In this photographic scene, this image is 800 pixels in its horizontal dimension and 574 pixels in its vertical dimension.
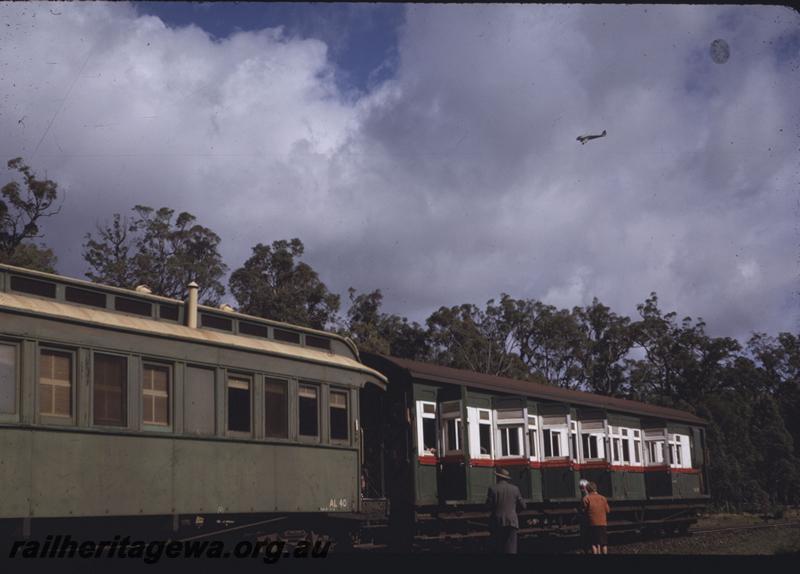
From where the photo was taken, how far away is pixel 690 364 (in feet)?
193

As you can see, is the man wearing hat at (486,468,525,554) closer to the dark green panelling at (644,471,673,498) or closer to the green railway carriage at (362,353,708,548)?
the green railway carriage at (362,353,708,548)

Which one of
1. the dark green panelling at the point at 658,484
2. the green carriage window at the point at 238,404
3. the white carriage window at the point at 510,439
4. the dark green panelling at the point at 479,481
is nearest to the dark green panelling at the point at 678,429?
the dark green panelling at the point at 658,484

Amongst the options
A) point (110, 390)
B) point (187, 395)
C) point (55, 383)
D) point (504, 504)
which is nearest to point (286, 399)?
point (187, 395)

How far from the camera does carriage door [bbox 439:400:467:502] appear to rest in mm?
17594

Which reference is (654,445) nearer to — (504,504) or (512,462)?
(512,462)

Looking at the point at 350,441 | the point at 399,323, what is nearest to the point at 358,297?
the point at 399,323

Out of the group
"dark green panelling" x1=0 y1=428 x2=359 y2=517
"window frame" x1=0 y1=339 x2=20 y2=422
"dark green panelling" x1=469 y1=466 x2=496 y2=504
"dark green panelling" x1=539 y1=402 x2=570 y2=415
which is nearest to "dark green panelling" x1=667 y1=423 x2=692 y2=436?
"dark green panelling" x1=539 y1=402 x2=570 y2=415

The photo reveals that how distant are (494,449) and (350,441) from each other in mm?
4752

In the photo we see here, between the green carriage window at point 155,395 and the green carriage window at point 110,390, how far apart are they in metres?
0.29

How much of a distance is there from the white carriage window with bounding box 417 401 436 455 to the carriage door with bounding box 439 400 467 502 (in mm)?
192

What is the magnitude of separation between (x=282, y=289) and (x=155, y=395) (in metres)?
30.7

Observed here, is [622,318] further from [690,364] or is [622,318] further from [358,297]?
[358,297]

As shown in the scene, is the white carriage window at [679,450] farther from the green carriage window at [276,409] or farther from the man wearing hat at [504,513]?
the green carriage window at [276,409]

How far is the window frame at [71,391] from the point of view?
1035 centimetres
